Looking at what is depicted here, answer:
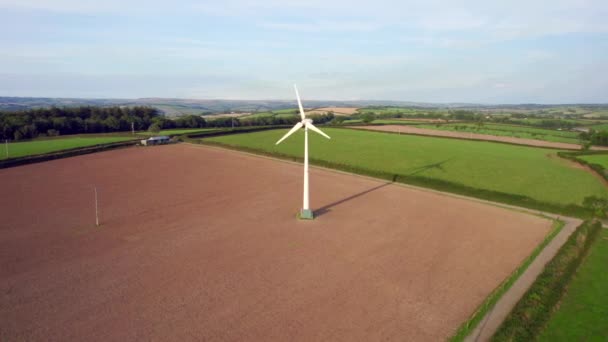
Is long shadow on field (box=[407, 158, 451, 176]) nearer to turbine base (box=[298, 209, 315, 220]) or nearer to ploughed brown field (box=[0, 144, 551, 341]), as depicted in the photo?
ploughed brown field (box=[0, 144, 551, 341])

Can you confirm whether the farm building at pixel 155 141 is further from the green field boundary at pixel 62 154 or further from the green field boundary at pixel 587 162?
the green field boundary at pixel 587 162

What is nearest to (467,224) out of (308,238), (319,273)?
(308,238)

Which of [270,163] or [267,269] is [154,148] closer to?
[270,163]

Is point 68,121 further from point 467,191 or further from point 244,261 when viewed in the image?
point 467,191

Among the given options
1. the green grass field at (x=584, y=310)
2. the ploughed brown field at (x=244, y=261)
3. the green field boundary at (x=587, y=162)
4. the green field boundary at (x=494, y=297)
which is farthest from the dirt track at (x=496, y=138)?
the green grass field at (x=584, y=310)

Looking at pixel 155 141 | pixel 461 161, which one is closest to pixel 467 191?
pixel 461 161
